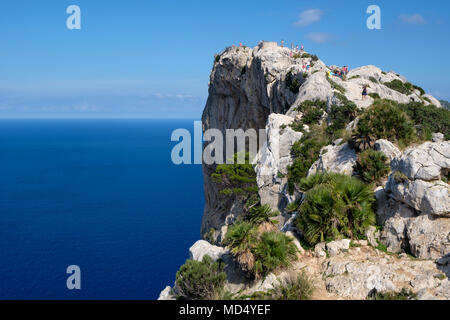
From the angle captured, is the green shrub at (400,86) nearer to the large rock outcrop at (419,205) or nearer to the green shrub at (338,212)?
the large rock outcrop at (419,205)

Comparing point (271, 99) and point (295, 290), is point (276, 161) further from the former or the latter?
point (271, 99)

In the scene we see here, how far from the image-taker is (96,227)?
263 ft

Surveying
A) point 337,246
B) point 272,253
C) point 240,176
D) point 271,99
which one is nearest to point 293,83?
point 271,99

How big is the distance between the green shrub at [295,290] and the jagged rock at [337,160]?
714cm

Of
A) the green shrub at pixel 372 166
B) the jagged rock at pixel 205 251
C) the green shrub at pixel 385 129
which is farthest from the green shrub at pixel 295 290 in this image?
the green shrub at pixel 385 129

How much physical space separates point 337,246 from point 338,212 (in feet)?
4.18

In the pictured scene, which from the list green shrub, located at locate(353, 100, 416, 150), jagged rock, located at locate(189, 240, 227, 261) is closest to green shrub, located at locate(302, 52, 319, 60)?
green shrub, located at locate(353, 100, 416, 150)

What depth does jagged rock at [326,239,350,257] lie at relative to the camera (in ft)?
39.7

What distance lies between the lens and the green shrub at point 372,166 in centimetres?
1444

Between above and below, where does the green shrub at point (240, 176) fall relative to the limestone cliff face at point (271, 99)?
below

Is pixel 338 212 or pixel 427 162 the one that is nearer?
pixel 427 162

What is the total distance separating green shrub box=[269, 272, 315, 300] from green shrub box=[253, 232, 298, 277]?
4.42 ft

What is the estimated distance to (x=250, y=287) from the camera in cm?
1209
